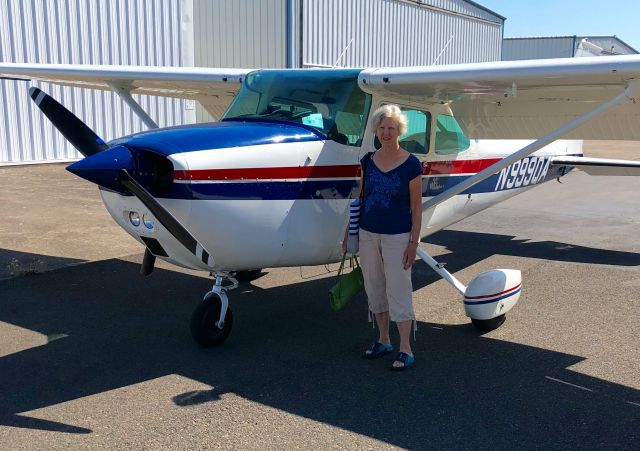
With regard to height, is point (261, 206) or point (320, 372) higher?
point (261, 206)

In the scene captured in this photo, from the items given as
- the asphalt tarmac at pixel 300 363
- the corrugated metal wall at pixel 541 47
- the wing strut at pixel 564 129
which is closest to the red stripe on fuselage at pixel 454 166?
the wing strut at pixel 564 129

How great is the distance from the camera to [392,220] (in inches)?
152

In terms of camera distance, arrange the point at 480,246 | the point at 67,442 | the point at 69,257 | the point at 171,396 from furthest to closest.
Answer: the point at 480,246, the point at 69,257, the point at 171,396, the point at 67,442

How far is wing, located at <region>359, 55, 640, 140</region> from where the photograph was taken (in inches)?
158

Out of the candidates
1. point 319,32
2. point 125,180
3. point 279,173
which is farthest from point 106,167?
point 319,32

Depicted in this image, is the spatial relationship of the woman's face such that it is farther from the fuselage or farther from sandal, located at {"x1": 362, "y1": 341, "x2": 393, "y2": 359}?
sandal, located at {"x1": 362, "y1": 341, "x2": 393, "y2": 359}

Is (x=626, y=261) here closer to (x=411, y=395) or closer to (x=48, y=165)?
(x=411, y=395)

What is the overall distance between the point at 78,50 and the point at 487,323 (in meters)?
13.3

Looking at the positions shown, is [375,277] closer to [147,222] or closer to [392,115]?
[392,115]

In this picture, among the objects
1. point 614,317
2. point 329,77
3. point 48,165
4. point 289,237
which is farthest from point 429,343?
point 48,165

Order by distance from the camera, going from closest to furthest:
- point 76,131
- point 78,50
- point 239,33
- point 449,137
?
point 76,131
point 449,137
point 78,50
point 239,33

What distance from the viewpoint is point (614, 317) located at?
5.14 m

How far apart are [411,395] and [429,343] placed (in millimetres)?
942

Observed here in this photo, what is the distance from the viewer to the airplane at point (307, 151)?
3.77m
